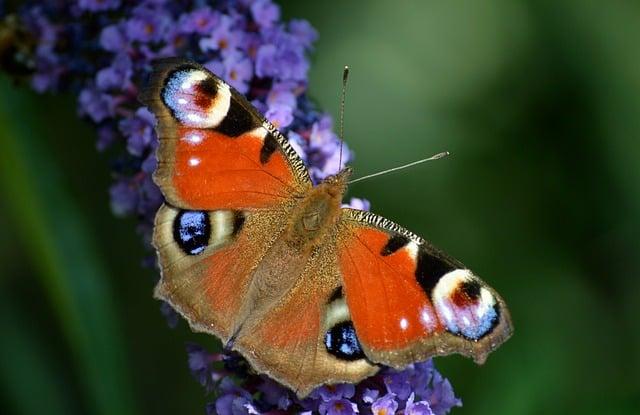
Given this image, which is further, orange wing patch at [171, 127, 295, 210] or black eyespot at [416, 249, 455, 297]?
orange wing patch at [171, 127, 295, 210]

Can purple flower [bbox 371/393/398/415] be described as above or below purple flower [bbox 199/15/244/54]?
below

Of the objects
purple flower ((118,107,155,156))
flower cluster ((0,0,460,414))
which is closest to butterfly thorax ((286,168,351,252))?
flower cluster ((0,0,460,414))

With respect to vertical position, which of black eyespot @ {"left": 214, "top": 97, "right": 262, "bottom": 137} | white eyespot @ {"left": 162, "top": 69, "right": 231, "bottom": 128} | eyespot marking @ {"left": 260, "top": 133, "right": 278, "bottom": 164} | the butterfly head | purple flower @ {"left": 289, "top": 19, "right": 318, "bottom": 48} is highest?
purple flower @ {"left": 289, "top": 19, "right": 318, "bottom": 48}

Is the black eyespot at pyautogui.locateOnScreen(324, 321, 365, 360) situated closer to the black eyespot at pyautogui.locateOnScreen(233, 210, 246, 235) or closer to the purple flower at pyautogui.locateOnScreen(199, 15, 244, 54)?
the black eyespot at pyautogui.locateOnScreen(233, 210, 246, 235)

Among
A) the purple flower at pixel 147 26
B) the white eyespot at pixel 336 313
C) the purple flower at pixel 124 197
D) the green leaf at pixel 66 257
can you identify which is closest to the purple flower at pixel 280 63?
the purple flower at pixel 147 26

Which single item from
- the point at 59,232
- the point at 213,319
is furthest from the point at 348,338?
the point at 59,232

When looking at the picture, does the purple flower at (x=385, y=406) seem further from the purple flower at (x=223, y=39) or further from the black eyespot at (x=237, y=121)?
the purple flower at (x=223, y=39)
